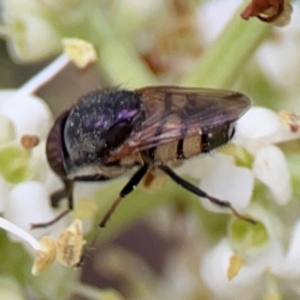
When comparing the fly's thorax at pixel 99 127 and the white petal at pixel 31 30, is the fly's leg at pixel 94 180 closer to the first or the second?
the fly's thorax at pixel 99 127

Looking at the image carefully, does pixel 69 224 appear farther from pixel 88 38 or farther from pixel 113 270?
pixel 113 270

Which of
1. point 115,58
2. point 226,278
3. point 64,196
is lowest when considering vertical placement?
point 226,278

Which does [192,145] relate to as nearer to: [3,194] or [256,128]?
[256,128]

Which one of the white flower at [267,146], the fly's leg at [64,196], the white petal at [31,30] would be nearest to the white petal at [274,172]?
the white flower at [267,146]

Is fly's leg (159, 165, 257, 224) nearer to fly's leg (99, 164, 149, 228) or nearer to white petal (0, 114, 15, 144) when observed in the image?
fly's leg (99, 164, 149, 228)

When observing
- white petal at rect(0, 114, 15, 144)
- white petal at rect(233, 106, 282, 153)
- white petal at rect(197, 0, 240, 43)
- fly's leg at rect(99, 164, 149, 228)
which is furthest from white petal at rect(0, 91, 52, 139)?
white petal at rect(197, 0, 240, 43)

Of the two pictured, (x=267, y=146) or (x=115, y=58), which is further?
(x=115, y=58)

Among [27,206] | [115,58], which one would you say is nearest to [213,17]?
[115,58]
